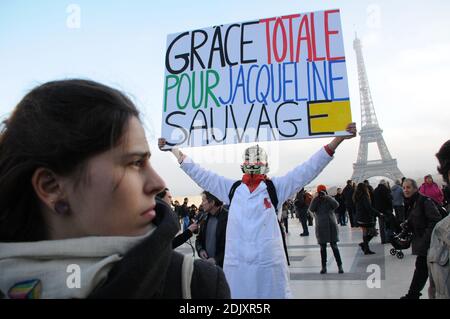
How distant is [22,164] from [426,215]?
5074 mm

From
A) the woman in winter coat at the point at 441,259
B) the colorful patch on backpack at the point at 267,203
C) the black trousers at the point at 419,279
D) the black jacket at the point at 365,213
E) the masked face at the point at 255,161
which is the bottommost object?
the black trousers at the point at 419,279

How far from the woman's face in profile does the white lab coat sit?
217 centimetres

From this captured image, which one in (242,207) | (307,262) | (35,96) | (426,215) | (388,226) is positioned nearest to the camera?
(35,96)

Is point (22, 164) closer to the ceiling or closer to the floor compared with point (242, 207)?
closer to the ceiling

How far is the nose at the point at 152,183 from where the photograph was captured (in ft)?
3.53

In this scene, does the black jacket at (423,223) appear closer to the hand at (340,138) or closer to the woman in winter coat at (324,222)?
the woman in winter coat at (324,222)

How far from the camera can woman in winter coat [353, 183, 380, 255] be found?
8312mm

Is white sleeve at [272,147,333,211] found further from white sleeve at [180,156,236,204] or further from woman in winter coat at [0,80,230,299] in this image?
woman in winter coat at [0,80,230,299]

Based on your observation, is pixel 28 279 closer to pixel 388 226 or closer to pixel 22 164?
pixel 22 164

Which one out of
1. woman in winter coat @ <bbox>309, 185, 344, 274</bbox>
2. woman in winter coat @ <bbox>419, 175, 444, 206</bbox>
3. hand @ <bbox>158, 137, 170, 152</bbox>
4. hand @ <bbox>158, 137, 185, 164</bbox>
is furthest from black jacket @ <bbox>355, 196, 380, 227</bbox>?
hand @ <bbox>158, 137, 170, 152</bbox>

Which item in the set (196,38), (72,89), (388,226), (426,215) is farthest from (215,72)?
(388,226)

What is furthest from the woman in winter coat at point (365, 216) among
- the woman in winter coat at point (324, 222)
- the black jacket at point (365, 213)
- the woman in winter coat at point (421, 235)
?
the woman in winter coat at point (421, 235)

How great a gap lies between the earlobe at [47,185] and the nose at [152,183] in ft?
0.79
